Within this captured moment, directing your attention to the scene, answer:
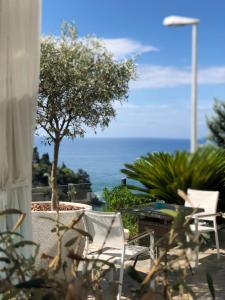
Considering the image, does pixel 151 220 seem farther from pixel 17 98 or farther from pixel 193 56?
pixel 193 56

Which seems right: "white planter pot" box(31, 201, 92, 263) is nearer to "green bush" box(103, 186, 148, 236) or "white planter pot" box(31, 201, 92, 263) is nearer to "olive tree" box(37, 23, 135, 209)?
"olive tree" box(37, 23, 135, 209)

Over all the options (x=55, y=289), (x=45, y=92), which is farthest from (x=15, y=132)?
(x=55, y=289)

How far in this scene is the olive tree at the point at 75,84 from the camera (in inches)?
192

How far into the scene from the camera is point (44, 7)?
338cm

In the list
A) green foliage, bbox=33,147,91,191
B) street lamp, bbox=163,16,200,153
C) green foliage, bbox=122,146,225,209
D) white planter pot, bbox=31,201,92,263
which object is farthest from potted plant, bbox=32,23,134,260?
street lamp, bbox=163,16,200,153

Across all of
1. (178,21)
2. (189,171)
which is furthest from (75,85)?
(189,171)

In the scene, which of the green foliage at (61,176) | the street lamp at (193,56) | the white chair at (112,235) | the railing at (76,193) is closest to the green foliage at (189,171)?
the street lamp at (193,56)

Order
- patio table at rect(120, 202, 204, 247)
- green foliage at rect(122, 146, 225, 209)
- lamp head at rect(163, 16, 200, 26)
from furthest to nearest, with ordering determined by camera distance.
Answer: patio table at rect(120, 202, 204, 247), lamp head at rect(163, 16, 200, 26), green foliage at rect(122, 146, 225, 209)

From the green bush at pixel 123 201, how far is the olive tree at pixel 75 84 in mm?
1131

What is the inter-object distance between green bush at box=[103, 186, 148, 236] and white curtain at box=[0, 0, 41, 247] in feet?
8.93

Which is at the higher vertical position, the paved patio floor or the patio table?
the patio table

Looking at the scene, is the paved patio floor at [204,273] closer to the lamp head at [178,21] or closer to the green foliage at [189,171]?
the green foliage at [189,171]

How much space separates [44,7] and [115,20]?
118 centimetres

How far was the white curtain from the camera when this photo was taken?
9.60 ft
